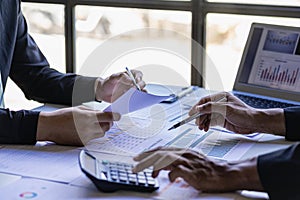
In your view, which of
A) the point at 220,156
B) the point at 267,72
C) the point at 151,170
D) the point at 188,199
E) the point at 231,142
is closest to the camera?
the point at 188,199

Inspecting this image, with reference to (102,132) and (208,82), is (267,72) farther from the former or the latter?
(102,132)

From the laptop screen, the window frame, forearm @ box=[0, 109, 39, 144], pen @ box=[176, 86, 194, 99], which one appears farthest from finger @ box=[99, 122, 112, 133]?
the window frame

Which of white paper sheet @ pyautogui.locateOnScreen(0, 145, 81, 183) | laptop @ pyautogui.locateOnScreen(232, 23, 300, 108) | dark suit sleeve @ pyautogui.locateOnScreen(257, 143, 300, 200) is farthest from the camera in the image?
laptop @ pyautogui.locateOnScreen(232, 23, 300, 108)

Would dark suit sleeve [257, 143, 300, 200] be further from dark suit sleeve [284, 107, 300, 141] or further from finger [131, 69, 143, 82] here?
finger [131, 69, 143, 82]

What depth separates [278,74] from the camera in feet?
6.73

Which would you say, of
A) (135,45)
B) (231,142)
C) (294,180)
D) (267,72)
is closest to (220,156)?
(231,142)

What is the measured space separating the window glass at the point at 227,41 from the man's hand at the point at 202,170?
1.00m

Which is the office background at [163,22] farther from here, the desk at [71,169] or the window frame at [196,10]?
the desk at [71,169]

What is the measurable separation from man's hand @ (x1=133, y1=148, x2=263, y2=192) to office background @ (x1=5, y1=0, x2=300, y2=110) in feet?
3.07

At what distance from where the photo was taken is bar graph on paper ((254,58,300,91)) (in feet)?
6.62

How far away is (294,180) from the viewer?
1.24 m

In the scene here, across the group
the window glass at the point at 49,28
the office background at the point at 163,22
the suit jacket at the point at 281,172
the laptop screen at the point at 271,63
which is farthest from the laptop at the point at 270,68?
the window glass at the point at 49,28

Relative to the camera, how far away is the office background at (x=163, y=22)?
2309 mm

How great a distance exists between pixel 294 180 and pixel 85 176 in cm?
48
